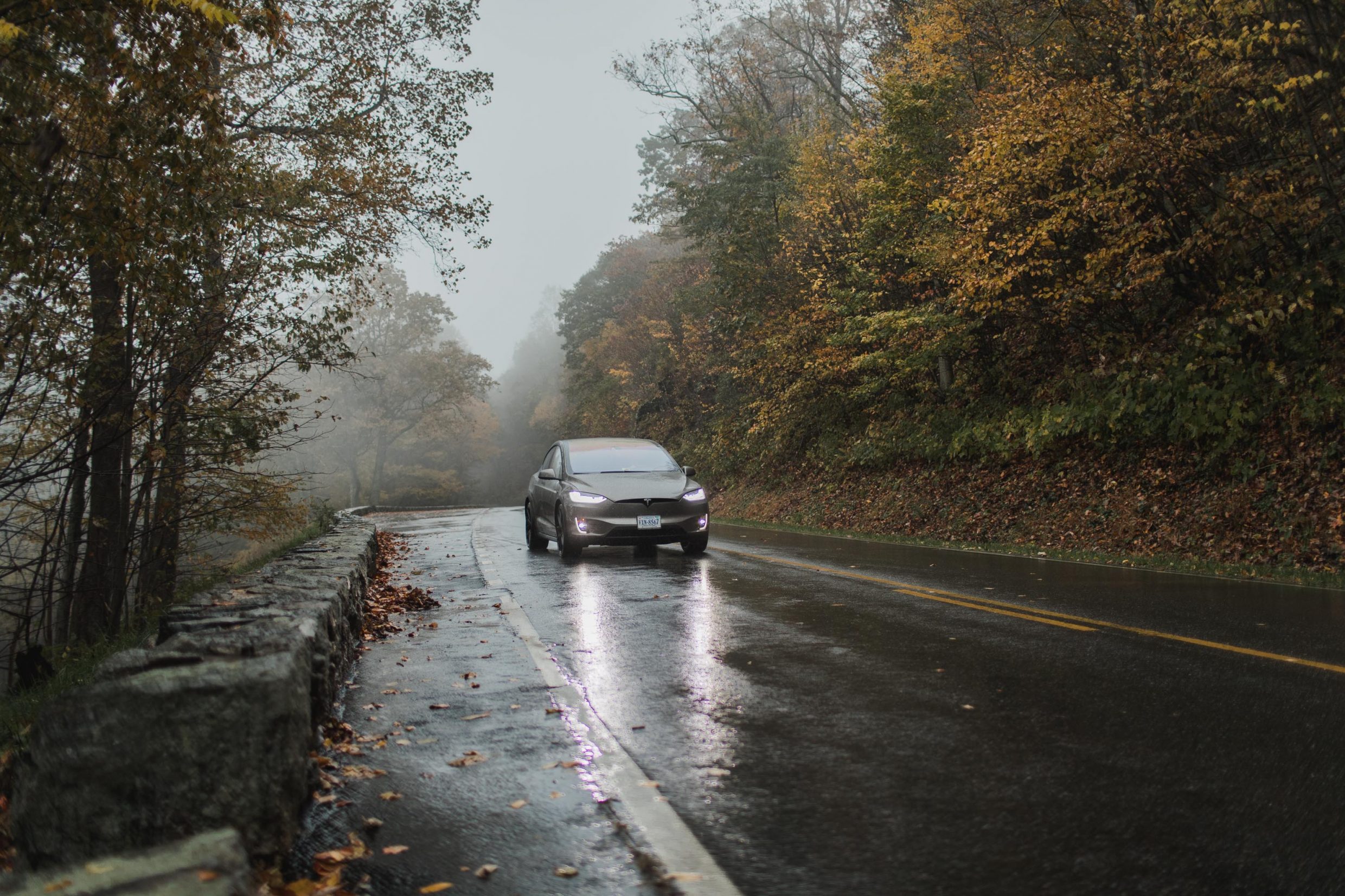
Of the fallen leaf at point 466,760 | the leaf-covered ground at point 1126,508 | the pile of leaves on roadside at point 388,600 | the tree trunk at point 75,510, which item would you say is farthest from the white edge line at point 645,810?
the leaf-covered ground at point 1126,508

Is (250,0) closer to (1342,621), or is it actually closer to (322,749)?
(322,749)

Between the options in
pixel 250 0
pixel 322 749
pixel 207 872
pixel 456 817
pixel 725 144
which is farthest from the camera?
pixel 725 144

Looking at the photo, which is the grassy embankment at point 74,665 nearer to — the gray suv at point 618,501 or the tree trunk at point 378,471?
the gray suv at point 618,501

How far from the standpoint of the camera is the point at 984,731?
5078 millimetres

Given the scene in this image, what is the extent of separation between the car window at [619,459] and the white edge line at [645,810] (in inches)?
333

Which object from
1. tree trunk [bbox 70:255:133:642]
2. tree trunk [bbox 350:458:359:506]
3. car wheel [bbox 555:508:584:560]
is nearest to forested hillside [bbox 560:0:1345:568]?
car wheel [bbox 555:508:584:560]

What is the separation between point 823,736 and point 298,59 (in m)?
16.9

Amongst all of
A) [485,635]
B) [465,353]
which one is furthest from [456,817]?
[465,353]

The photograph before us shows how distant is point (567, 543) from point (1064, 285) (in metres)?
9.26

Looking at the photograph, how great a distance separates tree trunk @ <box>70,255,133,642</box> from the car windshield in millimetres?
5844

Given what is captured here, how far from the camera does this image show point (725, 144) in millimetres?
32312

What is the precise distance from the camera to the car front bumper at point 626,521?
45.6 ft

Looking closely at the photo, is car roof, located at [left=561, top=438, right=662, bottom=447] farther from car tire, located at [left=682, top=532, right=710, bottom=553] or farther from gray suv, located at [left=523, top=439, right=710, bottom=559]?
car tire, located at [left=682, top=532, right=710, bottom=553]

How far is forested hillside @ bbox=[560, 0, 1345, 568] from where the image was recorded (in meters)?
13.9
